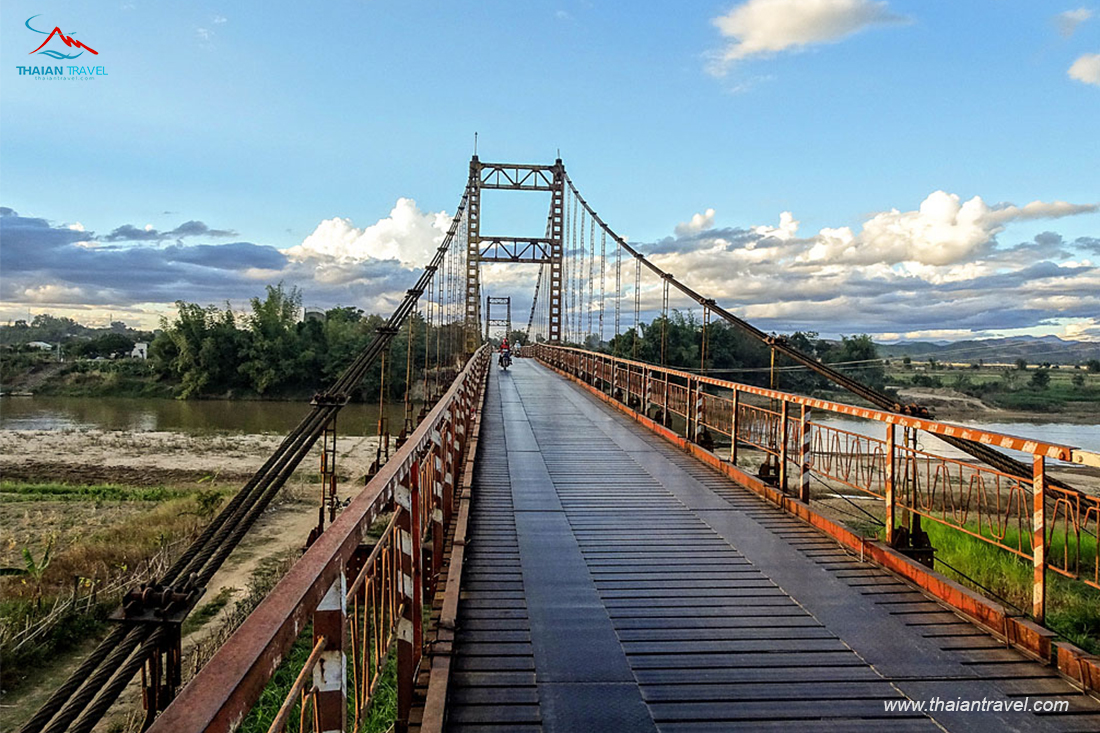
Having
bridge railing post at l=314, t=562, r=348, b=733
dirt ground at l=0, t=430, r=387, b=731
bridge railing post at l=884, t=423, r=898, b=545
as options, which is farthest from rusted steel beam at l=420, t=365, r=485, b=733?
dirt ground at l=0, t=430, r=387, b=731

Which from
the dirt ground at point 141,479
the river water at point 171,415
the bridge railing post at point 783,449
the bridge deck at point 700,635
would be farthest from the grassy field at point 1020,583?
the river water at point 171,415

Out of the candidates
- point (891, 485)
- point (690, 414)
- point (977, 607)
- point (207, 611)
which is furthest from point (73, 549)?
point (977, 607)

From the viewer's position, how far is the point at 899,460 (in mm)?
4723

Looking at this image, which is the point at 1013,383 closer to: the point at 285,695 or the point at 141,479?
the point at 141,479

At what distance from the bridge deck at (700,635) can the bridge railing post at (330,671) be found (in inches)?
32.1

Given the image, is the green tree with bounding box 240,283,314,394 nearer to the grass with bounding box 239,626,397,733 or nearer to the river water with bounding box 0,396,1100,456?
the river water with bounding box 0,396,1100,456

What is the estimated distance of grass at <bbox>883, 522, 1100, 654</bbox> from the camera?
7.73m

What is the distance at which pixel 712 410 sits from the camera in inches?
328

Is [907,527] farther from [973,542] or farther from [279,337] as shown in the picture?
[279,337]

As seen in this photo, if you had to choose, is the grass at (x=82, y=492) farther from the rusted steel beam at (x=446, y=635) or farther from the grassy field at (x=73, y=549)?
the rusted steel beam at (x=446, y=635)

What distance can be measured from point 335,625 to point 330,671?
100 mm

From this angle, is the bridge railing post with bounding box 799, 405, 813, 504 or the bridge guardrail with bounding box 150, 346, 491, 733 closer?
the bridge guardrail with bounding box 150, 346, 491, 733

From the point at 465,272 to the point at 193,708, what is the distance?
3248 cm

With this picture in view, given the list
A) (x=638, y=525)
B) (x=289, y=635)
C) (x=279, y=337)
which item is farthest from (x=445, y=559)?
(x=279, y=337)
